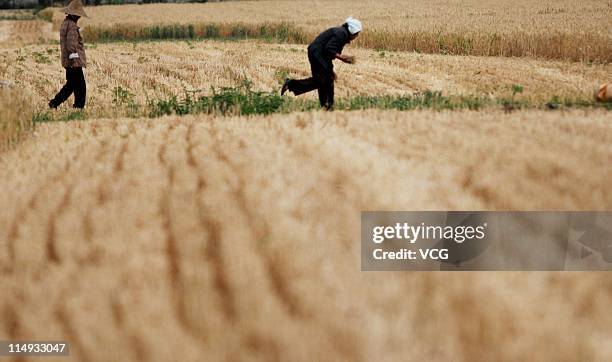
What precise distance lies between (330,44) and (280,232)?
5.86m

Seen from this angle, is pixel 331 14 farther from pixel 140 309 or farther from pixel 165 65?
pixel 140 309

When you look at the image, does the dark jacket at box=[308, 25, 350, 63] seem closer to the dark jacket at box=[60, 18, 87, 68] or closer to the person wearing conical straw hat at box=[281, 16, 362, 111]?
the person wearing conical straw hat at box=[281, 16, 362, 111]

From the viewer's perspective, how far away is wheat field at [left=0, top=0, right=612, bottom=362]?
8.93ft

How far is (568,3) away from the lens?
29.8m

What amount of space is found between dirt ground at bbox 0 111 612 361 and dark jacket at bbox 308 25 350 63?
3.52 m

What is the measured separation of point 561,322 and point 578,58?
17.4 meters

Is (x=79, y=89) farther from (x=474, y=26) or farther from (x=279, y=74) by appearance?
(x=474, y=26)

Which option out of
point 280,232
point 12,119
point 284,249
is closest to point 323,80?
point 12,119

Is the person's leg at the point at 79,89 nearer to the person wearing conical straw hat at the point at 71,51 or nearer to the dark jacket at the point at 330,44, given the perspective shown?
the person wearing conical straw hat at the point at 71,51

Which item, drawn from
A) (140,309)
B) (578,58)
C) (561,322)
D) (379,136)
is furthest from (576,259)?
(578,58)

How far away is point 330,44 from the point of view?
354 inches

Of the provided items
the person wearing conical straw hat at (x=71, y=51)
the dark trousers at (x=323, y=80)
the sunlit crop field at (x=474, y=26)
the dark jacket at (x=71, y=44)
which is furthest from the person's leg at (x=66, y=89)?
the sunlit crop field at (x=474, y=26)

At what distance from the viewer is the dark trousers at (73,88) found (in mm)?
10180

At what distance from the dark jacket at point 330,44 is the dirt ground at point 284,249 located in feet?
11.5
